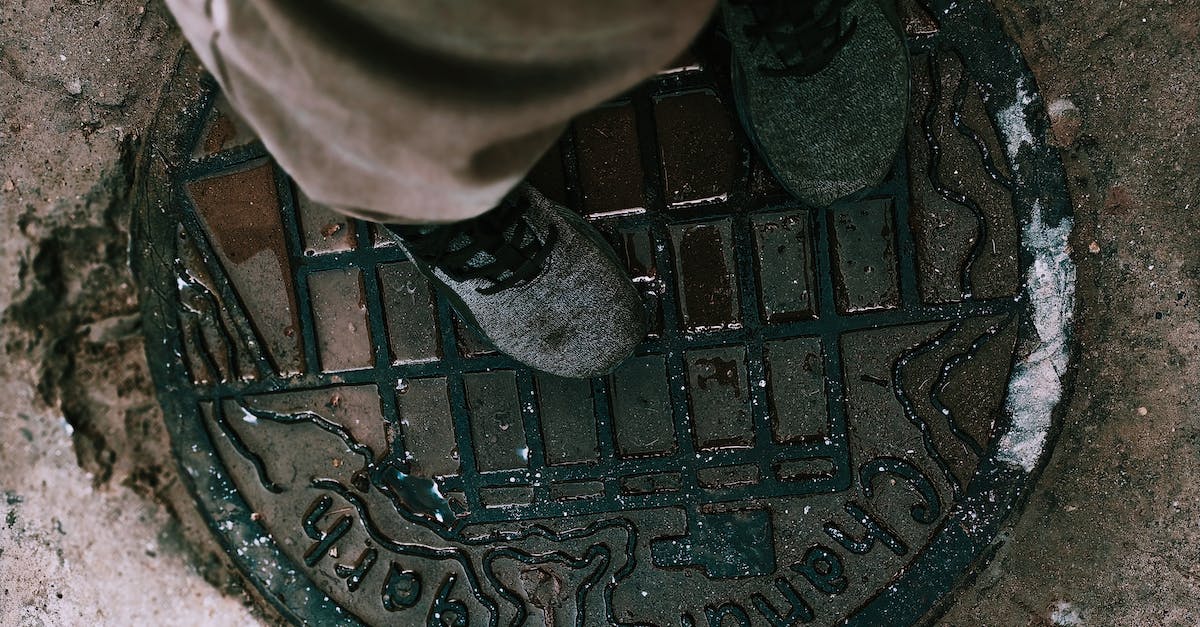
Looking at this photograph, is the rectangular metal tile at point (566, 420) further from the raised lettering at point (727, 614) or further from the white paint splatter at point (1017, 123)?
the white paint splatter at point (1017, 123)

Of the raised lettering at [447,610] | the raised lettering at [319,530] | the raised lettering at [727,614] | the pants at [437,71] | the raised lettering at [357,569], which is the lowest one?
the raised lettering at [727,614]

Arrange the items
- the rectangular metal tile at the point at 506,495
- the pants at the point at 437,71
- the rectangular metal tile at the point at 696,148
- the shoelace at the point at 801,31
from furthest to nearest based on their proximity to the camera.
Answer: the rectangular metal tile at the point at 506,495
the rectangular metal tile at the point at 696,148
the shoelace at the point at 801,31
the pants at the point at 437,71

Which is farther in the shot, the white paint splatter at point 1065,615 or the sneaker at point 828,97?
the white paint splatter at point 1065,615

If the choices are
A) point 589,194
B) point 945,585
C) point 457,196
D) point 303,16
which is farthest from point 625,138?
point 945,585

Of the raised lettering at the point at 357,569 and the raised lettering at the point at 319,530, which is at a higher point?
the raised lettering at the point at 319,530

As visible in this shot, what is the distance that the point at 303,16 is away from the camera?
702mm

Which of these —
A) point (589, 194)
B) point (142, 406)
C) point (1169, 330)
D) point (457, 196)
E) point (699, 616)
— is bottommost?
point (699, 616)

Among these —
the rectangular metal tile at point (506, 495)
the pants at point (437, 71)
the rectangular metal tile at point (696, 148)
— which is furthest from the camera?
the rectangular metal tile at point (506, 495)

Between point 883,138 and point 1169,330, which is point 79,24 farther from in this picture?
point 1169,330

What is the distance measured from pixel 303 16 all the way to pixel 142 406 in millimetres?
1246

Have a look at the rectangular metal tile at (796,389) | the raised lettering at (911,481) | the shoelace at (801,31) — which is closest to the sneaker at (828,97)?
the shoelace at (801,31)

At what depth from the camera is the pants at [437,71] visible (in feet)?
2.18

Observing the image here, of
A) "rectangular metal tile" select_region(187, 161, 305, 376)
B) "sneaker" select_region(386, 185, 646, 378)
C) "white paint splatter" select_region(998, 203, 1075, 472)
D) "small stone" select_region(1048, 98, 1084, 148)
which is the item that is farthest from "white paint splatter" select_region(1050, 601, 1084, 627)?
"rectangular metal tile" select_region(187, 161, 305, 376)

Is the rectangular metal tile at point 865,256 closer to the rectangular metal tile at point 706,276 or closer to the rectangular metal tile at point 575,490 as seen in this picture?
the rectangular metal tile at point 706,276
